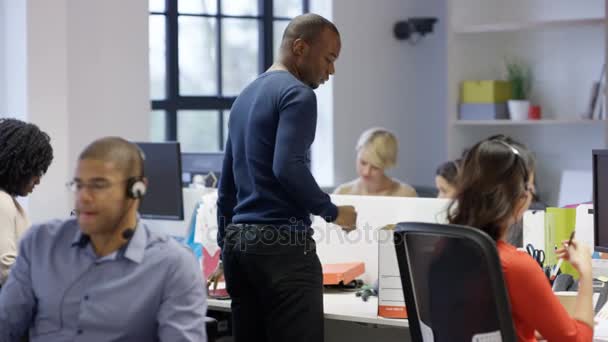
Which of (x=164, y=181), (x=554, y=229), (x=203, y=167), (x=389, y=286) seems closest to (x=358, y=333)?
(x=389, y=286)

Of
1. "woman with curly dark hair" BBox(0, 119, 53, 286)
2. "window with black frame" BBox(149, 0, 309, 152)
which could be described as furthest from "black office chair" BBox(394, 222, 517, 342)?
"window with black frame" BBox(149, 0, 309, 152)

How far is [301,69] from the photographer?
2.88 meters

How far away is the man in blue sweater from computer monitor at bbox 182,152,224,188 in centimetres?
151

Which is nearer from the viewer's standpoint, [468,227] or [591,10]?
[468,227]

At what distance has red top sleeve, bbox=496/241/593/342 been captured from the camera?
218 centimetres

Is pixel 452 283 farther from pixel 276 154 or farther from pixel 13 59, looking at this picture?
pixel 13 59

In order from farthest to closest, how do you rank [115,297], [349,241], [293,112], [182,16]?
[182,16]
[349,241]
[293,112]
[115,297]

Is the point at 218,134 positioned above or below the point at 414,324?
above

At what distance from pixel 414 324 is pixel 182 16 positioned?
146 inches

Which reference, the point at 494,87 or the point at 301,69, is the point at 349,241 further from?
the point at 494,87

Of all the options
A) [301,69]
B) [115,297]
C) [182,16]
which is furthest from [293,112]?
[182,16]

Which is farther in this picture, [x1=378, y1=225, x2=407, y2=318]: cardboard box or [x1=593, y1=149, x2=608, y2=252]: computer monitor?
[x1=593, y1=149, x2=608, y2=252]: computer monitor

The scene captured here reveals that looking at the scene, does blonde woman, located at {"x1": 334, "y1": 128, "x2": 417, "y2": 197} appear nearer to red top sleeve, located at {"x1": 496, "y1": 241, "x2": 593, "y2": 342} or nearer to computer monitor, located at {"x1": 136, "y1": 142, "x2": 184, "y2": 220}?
computer monitor, located at {"x1": 136, "y1": 142, "x2": 184, "y2": 220}

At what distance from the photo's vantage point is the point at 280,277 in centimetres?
281
